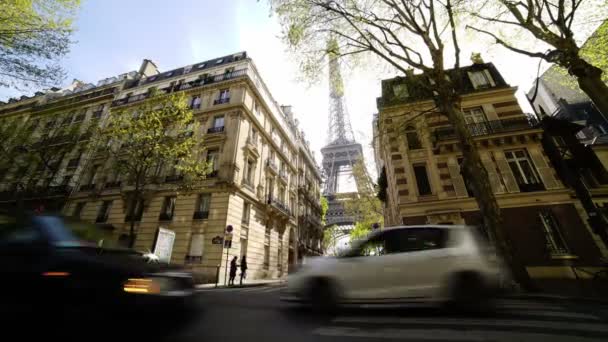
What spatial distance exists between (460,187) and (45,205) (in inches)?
1379

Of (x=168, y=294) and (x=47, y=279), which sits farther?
(x=168, y=294)

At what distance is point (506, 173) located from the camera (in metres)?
13.6

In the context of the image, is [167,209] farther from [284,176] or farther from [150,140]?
[284,176]

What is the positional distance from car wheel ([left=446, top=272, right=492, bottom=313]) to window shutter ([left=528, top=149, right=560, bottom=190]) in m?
13.8

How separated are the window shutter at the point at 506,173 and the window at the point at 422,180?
4.00 metres

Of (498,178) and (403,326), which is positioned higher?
(498,178)

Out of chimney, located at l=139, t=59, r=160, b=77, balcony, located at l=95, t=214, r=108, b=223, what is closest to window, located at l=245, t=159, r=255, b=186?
balcony, located at l=95, t=214, r=108, b=223

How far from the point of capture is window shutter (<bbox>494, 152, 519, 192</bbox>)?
43.3 ft

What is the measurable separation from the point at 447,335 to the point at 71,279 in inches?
164

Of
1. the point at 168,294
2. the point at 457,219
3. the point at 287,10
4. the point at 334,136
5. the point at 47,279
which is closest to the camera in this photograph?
the point at 47,279

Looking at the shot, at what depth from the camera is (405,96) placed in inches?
705

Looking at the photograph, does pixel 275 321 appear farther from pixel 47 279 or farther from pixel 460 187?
pixel 460 187

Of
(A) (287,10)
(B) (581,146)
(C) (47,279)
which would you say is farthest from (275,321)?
(B) (581,146)

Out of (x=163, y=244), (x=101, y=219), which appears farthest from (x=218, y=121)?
(x=101, y=219)
